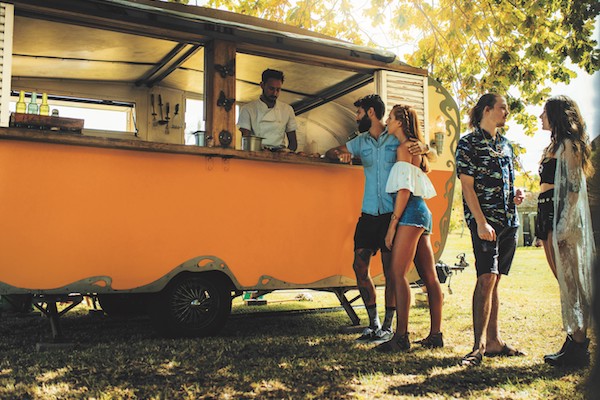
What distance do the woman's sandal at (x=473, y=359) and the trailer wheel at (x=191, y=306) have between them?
2.19 meters

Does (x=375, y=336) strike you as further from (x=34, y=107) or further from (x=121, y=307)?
(x=34, y=107)

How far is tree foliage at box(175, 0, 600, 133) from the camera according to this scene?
7992 mm

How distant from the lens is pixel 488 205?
4.55 metres

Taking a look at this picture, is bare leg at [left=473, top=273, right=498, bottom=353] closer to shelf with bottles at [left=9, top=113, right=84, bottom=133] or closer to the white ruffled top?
the white ruffled top

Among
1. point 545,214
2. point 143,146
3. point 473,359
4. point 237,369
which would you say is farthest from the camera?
point 143,146

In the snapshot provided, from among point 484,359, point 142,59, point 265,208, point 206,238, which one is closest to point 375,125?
point 265,208

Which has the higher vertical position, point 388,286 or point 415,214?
point 415,214

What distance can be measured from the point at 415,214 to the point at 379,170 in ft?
2.12

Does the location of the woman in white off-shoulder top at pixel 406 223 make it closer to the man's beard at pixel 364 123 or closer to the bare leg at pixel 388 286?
the bare leg at pixel 388 286

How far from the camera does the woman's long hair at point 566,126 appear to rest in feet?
14.1

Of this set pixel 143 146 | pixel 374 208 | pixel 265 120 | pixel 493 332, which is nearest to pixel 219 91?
pixel 143 146

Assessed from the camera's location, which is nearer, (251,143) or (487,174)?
(487,174)

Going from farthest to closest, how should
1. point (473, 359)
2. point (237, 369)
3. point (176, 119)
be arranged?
→ point (176, 119)
point (473, 359)
point (237, 369)

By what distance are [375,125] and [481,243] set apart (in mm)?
1529
